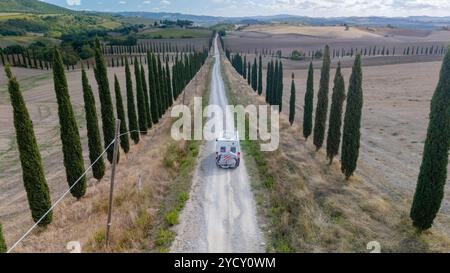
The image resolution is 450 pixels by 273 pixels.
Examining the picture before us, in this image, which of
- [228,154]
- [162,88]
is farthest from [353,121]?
[162,88]

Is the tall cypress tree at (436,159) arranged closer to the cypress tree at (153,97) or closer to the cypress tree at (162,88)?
the cypress tree at (153,97)

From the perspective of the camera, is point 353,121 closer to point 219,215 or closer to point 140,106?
point 219,215

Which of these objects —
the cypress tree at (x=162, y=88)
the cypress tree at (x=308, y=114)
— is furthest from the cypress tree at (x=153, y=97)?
the cypress tree at (x=308, y=114)

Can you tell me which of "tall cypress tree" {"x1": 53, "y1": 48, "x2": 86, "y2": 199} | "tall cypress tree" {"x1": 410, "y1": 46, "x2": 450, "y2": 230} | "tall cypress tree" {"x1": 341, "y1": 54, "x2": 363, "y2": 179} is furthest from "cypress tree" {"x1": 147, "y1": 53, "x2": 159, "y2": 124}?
"tall cypress tree" {"x1": 410, "y1": 46, "x2": 450, "y2": 230}

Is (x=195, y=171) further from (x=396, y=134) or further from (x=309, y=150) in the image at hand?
(x=396, y=134)

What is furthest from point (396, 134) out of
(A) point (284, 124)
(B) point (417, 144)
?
(A) point (284, 124)

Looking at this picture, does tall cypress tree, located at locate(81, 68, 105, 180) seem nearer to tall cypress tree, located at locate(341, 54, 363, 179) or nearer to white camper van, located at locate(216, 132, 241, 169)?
white camper van, located at locate(216, 132, 241, 169)
